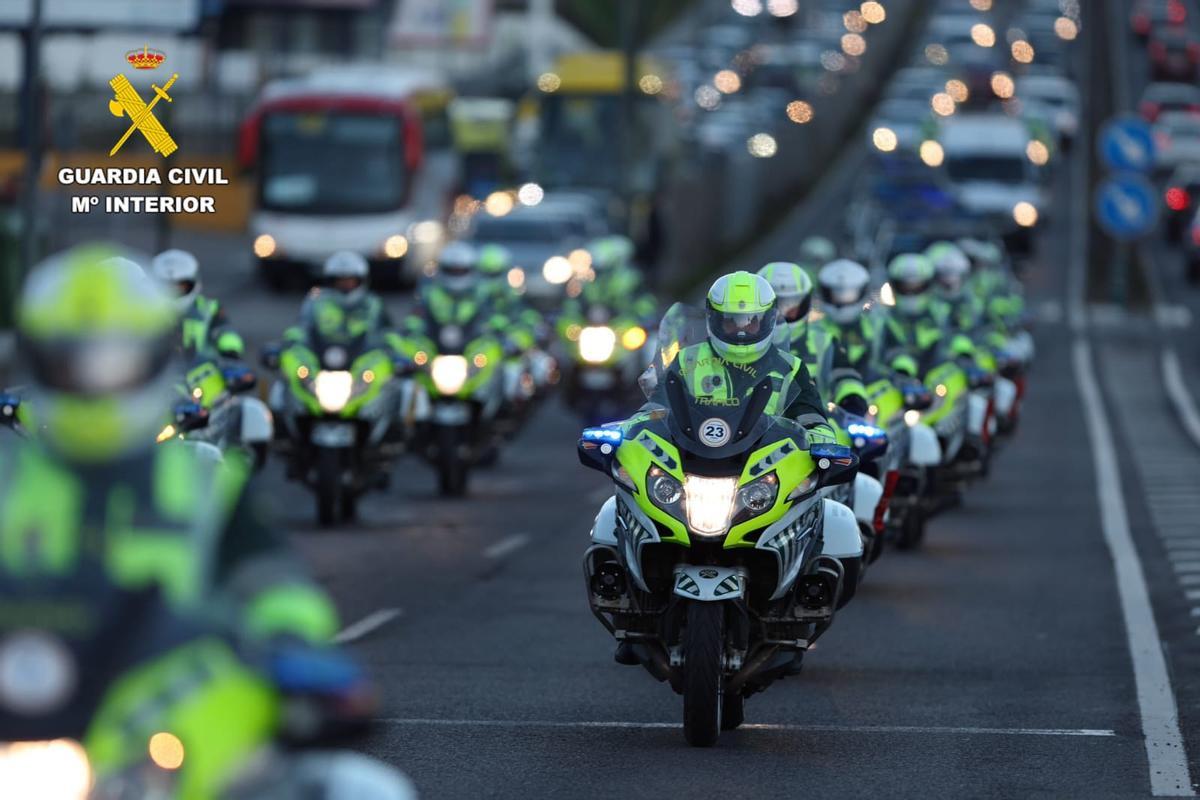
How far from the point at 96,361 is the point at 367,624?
391 inches

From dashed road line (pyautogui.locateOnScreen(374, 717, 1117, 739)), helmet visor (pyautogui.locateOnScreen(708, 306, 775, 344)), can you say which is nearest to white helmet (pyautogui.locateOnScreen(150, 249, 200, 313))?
dashed road line (pyautogui.locateOnScreen(374, 717, 1117, 739))

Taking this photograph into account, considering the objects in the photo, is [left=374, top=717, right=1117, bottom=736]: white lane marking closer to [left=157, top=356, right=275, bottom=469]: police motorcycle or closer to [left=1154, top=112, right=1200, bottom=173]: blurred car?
[left=157, top=356, right=275, bottom=469]: police motorcycle

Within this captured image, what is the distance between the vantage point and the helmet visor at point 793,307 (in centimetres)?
1503

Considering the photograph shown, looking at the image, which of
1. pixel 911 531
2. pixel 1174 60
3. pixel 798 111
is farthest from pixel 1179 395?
pixel 1174 60

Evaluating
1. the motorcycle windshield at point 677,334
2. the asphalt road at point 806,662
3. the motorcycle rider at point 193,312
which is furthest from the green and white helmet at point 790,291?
the motorcycle rider at point 193,312

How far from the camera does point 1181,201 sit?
61406 millimetres

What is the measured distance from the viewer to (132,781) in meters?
5.35

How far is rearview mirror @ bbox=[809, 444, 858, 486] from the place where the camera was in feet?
36.9

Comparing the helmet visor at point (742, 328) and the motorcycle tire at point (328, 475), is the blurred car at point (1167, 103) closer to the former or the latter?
the motorcycle tire at point (328, 475)

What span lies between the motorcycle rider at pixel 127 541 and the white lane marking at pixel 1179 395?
24405 mm

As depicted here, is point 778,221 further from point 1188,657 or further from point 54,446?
point 54,446

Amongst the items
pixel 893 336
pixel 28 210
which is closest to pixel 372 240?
pixel 28 210

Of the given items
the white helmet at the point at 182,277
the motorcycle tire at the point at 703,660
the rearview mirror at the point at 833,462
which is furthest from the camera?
the white helmet at the point at 182,277

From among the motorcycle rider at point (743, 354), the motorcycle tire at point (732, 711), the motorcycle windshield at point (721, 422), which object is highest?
the motorcycle rider at point (743, 354)
